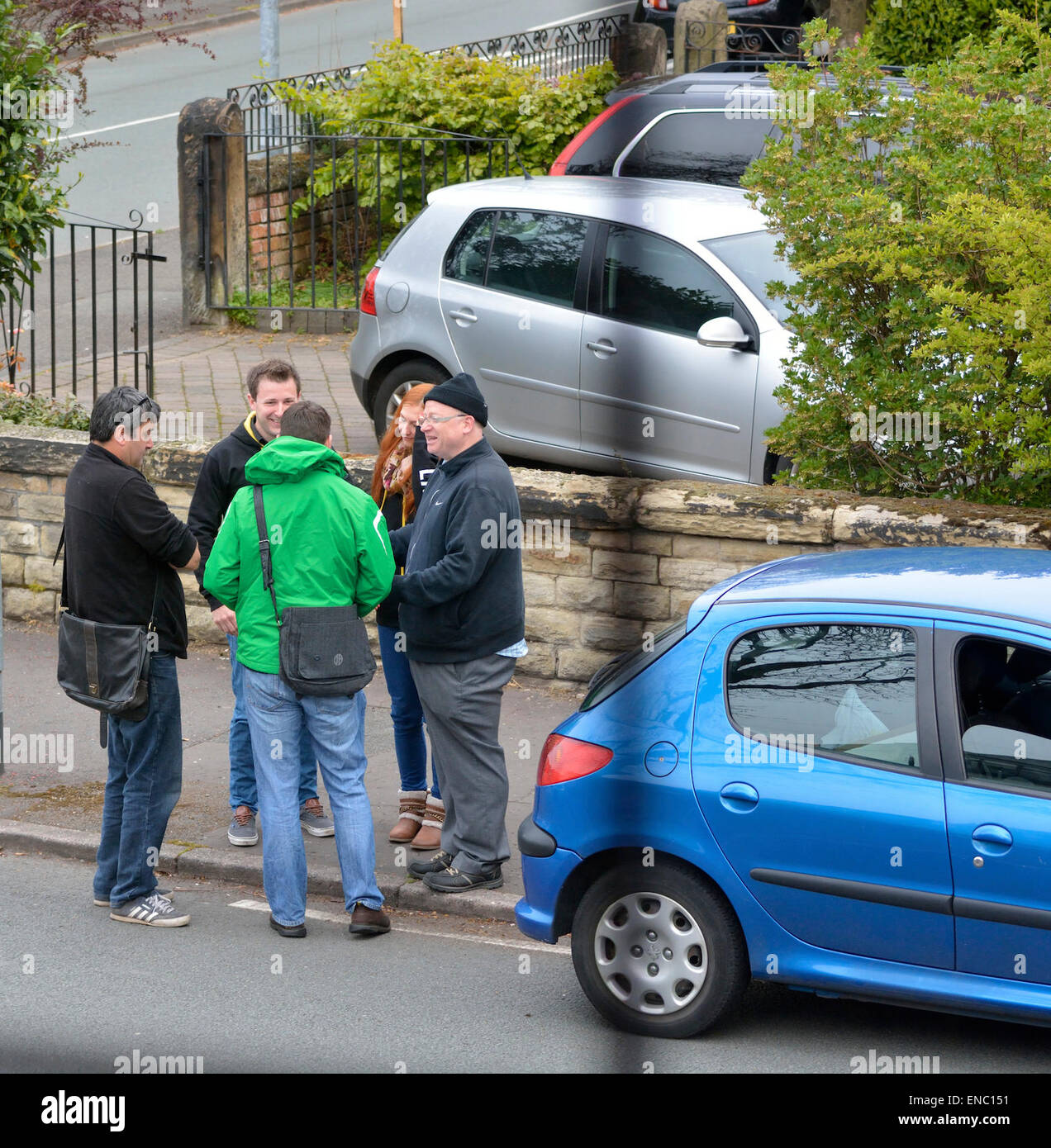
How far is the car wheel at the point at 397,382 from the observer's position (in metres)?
9.20

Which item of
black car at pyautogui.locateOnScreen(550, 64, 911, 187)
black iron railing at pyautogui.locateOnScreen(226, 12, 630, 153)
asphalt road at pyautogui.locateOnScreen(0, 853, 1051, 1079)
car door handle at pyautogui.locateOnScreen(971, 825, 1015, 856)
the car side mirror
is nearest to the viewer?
car door handle at pyautogui.locateOnScreen(971, 825, 1015, 856)

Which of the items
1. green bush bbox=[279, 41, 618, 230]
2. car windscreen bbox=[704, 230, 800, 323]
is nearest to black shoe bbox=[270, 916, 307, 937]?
car windscreen bbox=[704, 230, 800, 323]

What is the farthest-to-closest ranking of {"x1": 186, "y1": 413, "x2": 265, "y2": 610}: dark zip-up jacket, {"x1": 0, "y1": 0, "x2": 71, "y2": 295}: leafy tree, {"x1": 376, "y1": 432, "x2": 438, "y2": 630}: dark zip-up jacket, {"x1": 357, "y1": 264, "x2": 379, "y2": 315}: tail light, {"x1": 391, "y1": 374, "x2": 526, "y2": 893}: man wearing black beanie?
{"x1": 357, "y1": 264, "x2": 379, "y2": 315}: tail light → {"x1": 0, "y1": 0, "x2": 71, "y2": 295}: leafy tree → {"x1": 186, "y1": 413, "x2": 265, "y2": 610}: dark zip-up jacket → {"x1": 376, "y1": 432, "x2": 438, "y2": 630}: dark zip-up jacket → {"x1": 391, "y1": 374, "x2": 526, "y2": 893}: man wearing black beanie

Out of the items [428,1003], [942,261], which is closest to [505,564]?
[428,1003]

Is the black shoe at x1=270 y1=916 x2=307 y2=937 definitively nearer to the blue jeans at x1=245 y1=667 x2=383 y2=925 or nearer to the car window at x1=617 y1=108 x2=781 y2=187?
the blue jeans at x1=245 y1=667 x2=383 y2=925

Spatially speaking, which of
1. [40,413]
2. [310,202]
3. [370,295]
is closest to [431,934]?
[370,295]

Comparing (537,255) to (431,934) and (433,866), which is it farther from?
(431,934)

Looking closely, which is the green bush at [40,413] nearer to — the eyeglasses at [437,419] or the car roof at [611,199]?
the car roof at [611,199]

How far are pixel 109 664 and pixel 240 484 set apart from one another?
3.19 feet

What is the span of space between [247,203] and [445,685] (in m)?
9.49

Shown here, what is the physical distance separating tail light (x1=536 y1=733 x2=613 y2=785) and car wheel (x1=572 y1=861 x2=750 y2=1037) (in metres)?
0.30

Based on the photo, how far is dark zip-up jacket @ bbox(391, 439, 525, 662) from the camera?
519cm

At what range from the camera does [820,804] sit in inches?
164
